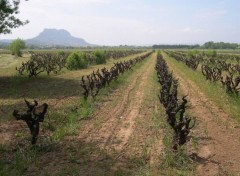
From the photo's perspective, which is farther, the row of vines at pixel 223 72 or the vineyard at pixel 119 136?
the row of vines at pixel 223 72

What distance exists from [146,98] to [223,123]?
601 cm

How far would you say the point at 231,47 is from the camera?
196375 millimetres

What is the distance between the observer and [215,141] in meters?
10.9

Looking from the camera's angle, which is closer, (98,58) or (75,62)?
(75,62)

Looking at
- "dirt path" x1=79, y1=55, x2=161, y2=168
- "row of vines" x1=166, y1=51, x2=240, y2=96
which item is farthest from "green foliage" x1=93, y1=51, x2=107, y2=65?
"dirt path" x1=79, y1=55, x2=161, y2=168

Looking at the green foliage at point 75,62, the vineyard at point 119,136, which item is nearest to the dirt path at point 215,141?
the vineyard at point 119,136

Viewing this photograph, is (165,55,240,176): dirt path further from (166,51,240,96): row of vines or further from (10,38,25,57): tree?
(10,38,25,57): tree

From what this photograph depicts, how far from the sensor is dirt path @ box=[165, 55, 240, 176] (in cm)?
871

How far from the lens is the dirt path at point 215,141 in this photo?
8713 millimetres

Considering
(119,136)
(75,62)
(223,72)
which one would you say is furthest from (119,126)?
(75,62)

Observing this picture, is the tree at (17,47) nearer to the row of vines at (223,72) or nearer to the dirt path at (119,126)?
the row of vines at (223,72)

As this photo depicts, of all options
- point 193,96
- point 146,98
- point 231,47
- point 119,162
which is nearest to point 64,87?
point 146,98

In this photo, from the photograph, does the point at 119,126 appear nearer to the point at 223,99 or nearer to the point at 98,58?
the point at 223,99

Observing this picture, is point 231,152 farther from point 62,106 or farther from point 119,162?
point 62,106
